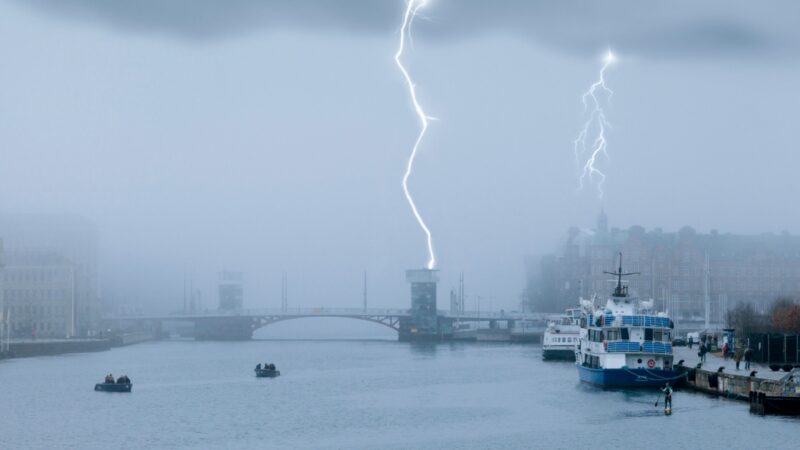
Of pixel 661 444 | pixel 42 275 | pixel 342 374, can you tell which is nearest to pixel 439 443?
pixel 661 444

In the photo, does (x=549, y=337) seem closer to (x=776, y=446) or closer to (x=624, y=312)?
(x=624, y=312)

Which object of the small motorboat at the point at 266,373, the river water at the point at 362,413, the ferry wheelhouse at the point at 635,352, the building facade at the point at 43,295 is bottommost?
the river water at the point at 362,413

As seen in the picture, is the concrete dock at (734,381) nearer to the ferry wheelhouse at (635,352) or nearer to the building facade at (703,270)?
the ferry wheelhouse at (635,352)

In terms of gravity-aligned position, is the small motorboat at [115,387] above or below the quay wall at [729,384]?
below

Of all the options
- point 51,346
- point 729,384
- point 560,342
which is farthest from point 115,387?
point 51,346

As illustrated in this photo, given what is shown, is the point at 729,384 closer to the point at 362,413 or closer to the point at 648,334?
the point at 648,334

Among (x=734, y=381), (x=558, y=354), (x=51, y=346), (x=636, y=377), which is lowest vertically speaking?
(x=558, y=354)

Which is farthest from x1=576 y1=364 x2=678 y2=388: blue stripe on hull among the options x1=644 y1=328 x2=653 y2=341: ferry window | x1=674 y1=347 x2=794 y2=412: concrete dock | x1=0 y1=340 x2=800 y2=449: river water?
x1=644 y1=328 x2=653 y2=341: ferry window

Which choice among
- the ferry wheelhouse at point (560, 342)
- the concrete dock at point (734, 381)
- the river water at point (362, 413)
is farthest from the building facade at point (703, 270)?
the concrete dock at point (734, 381)
